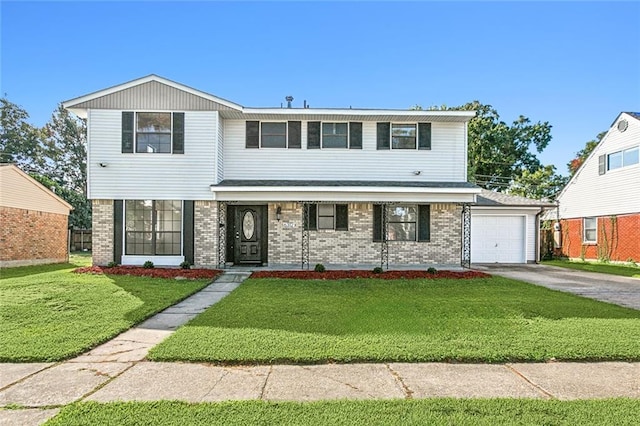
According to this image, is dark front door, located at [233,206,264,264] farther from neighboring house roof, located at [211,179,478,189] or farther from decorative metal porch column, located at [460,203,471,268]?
decorative metal porch column, located at [460,203,471,268]

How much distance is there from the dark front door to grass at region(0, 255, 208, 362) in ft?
11.2

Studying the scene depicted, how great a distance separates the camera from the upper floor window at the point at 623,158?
667 inches

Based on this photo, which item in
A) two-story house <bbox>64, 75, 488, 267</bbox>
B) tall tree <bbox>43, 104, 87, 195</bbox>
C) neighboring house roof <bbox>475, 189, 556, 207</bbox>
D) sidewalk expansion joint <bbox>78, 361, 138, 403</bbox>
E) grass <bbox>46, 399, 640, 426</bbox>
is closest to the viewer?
grass <bbox>46, 399, 640, 426</bbox>

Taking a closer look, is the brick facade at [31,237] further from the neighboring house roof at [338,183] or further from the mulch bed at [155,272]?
the neighboring house roof at [338,183]

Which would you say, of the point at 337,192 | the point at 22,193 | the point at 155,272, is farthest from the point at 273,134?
the point at 22,193

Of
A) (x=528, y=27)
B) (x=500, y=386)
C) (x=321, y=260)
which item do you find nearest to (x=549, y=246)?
(x=528, y=27)

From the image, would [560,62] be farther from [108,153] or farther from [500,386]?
[108,153]

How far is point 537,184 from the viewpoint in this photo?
30188 millimetres

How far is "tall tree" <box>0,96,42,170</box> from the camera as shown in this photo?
36219 mm

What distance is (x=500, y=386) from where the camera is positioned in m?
3.77

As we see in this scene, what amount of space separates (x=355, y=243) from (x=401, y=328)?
8.17 metres

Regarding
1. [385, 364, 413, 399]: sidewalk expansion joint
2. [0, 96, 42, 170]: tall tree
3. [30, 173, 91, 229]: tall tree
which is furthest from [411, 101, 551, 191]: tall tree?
[0, 96, 42, 170]: tall tree

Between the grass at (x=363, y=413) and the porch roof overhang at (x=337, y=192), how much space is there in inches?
373

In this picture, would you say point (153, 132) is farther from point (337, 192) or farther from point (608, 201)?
point (608, 201)
